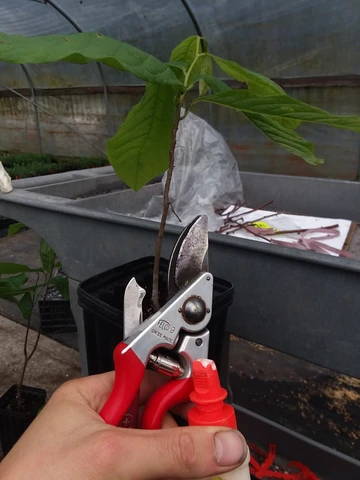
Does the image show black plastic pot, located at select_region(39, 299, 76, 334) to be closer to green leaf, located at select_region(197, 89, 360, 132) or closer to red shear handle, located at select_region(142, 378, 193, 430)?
red shear handle, located at select_region(142, 378, 193, 430)

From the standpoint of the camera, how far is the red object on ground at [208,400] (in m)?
0.42

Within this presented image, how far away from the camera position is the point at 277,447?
1149 mm

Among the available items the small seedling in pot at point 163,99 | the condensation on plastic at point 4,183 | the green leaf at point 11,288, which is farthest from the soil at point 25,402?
the small seedling in pot at point 163,99

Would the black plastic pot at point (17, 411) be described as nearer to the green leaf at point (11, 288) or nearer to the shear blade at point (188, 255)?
the green leaf at point (11, 288)

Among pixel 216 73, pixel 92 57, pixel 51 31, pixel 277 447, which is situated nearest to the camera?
pixel 92 57

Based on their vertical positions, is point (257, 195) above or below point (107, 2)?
below

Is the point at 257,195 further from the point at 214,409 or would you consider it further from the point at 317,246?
the point at 214,409

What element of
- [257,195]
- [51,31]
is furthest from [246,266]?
[51,31]

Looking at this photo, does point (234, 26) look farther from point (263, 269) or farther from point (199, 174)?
point (263, 269)

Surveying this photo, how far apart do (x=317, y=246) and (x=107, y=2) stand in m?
3.77

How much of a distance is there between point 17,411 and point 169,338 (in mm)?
807

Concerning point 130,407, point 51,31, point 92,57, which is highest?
point 51,31

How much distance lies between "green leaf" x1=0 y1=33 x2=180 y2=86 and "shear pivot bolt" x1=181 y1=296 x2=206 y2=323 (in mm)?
264

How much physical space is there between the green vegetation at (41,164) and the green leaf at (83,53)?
10.7ft
